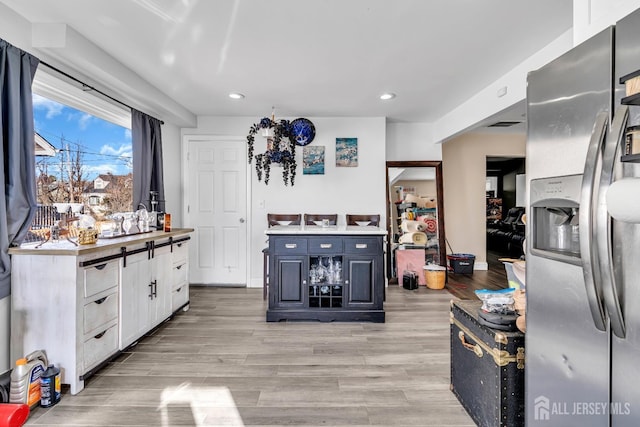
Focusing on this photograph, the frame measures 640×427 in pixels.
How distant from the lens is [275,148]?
14.1ft

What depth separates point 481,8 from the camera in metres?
2.10

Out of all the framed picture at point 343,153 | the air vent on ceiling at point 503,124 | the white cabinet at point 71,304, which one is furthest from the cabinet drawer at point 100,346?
the air vent on ceiling at point 503,124

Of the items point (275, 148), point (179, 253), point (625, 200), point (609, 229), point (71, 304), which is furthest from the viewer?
point (275, 148)

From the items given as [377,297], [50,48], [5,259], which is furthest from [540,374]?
[50,48]

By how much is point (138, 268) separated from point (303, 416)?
1830 mm

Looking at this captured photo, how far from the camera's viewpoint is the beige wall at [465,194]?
18.7 feet

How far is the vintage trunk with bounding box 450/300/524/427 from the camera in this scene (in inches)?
57.6

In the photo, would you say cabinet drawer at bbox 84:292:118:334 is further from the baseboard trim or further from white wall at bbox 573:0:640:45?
the baseboard trim

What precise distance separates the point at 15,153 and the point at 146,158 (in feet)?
5.70

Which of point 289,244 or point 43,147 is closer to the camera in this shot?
point 43,147

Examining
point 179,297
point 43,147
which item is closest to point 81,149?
point 43,147

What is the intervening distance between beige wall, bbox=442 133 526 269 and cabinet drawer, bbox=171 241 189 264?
4403 mm

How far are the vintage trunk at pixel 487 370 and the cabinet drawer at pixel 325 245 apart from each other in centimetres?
145

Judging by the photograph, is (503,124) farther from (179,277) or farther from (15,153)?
(15,153)
